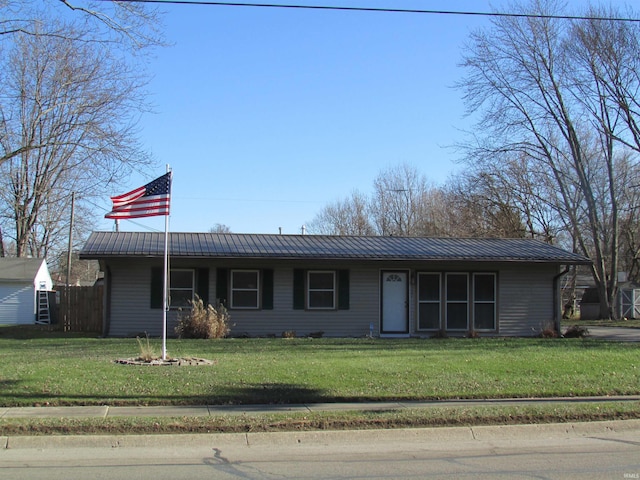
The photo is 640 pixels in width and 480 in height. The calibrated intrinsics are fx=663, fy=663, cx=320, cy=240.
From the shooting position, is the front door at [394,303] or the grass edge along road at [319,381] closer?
the grass edge along road at [319,381]

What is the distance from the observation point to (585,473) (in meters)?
6.95

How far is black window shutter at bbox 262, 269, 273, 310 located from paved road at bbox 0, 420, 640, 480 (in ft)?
44.2

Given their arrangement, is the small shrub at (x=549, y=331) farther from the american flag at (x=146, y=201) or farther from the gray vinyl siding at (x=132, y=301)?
the american flag at (x=146, y=201)

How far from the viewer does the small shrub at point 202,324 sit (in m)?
20.0

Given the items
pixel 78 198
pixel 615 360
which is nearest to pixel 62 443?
pixel 615 360

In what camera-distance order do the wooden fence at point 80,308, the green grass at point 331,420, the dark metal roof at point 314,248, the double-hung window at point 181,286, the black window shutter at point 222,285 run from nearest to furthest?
the green grass at point 331,420
the dark metal roof at point 314,248
the double-hung window at point 181,286
the black window shutter at point 222,285
the wooden fence at point 80,308

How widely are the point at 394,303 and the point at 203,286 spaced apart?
6434 mm

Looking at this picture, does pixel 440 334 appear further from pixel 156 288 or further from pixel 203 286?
pixel 156 288

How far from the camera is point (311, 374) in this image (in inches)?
479

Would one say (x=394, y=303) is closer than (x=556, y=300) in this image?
Yes

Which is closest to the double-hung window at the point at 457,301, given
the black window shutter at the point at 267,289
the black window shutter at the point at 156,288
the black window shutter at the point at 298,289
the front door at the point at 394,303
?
the front door at the point at 394,303

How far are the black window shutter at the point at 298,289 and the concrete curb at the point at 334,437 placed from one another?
1334 cm

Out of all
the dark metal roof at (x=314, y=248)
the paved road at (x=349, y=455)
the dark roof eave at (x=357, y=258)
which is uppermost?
the dark metal roof at (x=314, y=248)

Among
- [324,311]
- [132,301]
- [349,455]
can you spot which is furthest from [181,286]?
[349,455]
